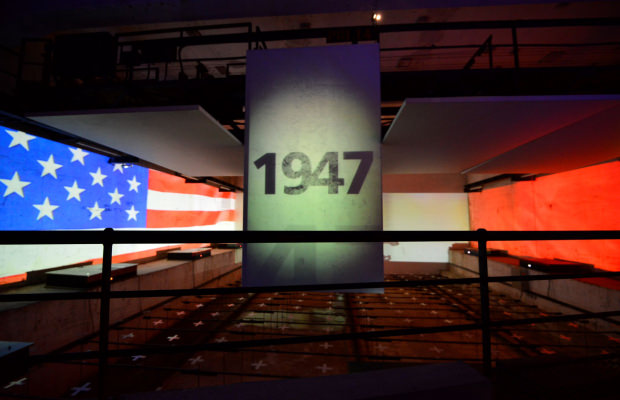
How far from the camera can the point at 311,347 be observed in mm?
5723

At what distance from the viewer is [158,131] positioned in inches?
129

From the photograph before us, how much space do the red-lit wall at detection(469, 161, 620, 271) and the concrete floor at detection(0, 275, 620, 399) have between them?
5.48 feet

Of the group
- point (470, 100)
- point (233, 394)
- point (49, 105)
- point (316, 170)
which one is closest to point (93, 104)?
point (49, 105)

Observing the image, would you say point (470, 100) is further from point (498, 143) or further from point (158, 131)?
point (158, 131)

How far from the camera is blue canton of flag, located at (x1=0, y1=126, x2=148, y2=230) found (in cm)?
383

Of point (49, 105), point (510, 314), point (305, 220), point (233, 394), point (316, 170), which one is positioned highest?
point (49, 105)

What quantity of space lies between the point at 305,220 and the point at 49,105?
415cm

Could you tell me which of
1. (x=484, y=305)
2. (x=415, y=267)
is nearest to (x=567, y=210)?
(x=415, y=267)

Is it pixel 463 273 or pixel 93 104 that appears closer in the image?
pixel 93 104

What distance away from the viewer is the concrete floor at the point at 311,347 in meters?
1.37

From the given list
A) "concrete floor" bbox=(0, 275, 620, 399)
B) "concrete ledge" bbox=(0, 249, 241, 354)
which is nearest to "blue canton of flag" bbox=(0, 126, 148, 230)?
"concrete ledge" bbox=(0, 249, 241, 354)

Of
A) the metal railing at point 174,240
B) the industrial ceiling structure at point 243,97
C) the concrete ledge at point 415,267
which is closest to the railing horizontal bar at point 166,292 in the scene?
the metal railing at point 174,240

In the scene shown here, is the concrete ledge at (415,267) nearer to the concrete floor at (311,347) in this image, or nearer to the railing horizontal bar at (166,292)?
the concrete floor at (311,347)

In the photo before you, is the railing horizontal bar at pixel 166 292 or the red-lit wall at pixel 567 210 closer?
the railing horizontal bar at pixel 166 292
